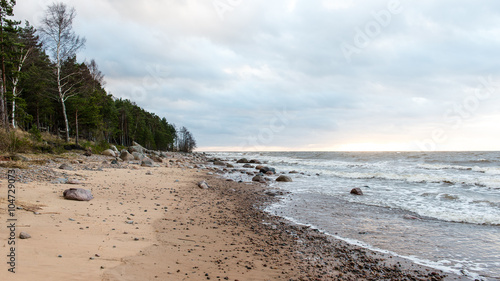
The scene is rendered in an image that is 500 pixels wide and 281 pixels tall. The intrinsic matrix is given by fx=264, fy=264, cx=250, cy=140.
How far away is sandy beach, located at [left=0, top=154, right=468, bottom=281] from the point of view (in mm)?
3797

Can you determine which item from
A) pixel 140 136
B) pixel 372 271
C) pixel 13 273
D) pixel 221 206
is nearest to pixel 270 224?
pixel 221 206

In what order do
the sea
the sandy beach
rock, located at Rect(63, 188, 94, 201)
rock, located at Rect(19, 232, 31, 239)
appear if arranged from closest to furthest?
the sandy beach → rock, located at Rect(19, 232, 31, 239) → the sea → rock, located at Rect(63, 188, 94, 201)

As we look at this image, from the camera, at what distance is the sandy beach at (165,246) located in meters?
3.80

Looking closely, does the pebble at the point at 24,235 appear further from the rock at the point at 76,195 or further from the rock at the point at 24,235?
the rock at the point at 76,195

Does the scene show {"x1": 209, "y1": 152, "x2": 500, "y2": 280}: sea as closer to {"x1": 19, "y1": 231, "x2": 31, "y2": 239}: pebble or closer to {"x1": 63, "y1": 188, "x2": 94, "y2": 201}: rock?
{"x1": 63, "y1": 188, "x2": 94, "y2": 201}: rock

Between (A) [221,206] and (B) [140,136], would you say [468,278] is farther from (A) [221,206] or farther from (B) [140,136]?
(B) [140,136]

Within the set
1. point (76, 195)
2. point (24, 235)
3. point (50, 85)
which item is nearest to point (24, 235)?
point (24, 235)

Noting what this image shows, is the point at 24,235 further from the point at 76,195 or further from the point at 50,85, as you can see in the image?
the point at 50,85

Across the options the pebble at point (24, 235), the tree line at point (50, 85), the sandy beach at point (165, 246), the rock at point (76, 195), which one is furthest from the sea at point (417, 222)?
the tree line at point (50, 85)

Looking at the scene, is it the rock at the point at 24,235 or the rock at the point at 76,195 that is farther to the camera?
the rock at the point at 76,195

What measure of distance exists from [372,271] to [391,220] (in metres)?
4.45

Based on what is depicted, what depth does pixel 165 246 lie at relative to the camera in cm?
497

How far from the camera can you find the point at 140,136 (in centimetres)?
6812

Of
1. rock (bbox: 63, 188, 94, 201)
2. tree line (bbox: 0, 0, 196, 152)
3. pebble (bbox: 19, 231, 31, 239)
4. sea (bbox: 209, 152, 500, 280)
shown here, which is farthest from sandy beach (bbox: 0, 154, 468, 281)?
tree line (bbox: 0, 0, 196, 152)
